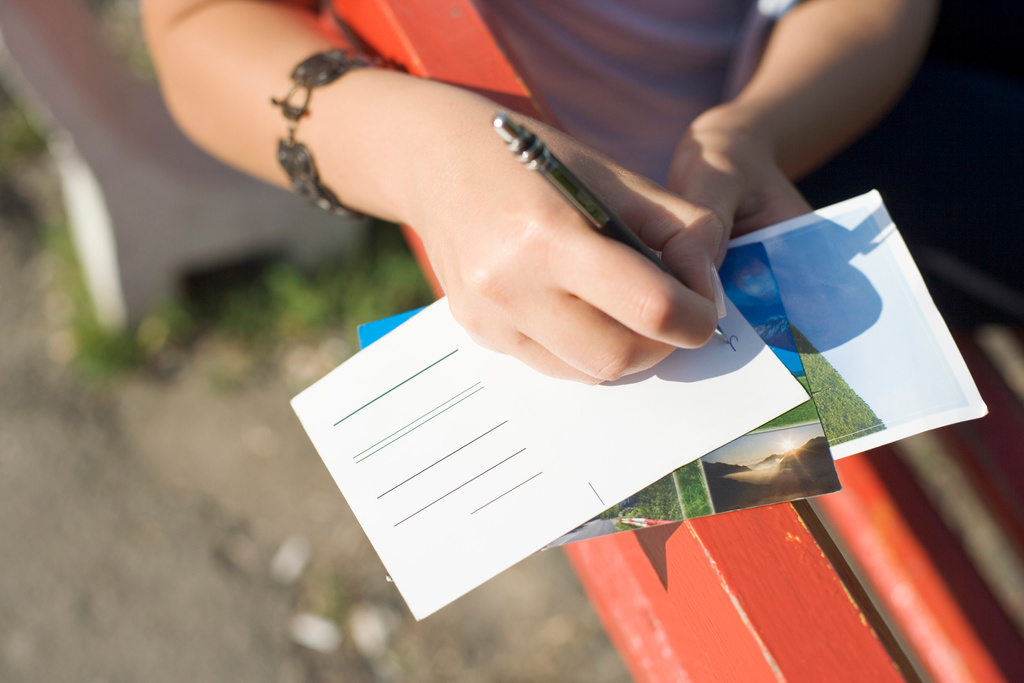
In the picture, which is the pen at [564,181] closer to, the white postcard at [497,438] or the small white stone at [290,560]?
the white postcard at [497,438]

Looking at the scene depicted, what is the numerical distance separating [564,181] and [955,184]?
3.22ft

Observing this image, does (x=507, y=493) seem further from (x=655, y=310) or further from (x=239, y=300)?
(x=239, y=300)

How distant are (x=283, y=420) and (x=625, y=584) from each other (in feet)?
4.54

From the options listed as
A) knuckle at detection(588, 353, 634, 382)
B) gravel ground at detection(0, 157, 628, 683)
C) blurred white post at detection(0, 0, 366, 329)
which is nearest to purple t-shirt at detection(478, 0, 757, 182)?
knuckle at detection(588, 353, 634, 382)

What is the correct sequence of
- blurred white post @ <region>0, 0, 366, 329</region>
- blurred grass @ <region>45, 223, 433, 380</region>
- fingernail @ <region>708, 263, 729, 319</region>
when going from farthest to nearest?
blurred grass @ <region>45, 223, 433, 380</region>
blurred white post @ <region>0, 0, 366, 329</region>
fingernail @ <region>708, 263, 729, 319</region>

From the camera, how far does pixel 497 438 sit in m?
0.71

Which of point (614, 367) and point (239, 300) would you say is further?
point (239, 300)

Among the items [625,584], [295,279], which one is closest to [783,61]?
[625,584]

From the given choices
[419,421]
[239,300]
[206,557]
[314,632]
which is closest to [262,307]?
[239,300]

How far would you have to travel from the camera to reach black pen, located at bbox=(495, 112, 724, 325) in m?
0.56

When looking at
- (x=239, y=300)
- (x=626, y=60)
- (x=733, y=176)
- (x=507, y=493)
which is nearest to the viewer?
(x=507, y=493)

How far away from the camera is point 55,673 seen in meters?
1.58

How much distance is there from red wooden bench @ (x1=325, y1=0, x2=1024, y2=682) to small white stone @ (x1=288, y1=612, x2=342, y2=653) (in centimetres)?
88

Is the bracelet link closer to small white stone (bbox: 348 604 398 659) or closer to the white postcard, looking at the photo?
the white postcard
